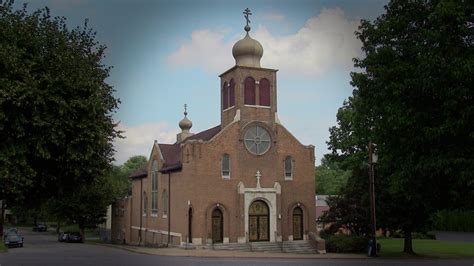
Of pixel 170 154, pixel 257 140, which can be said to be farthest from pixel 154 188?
pixel 257 140

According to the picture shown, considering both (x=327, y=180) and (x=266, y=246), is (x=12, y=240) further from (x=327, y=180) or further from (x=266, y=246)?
(x=327, y=180)

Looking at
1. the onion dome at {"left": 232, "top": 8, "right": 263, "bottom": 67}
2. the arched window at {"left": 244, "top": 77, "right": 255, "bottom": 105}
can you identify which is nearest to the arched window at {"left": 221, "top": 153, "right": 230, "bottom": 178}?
the arched window at {"left": 244, "top": 77, "right": 255, "bottom": 105}

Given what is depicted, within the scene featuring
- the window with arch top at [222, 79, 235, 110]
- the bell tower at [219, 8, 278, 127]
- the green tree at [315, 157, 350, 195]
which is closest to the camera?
the bell tower at [219, 8, 278, 127]

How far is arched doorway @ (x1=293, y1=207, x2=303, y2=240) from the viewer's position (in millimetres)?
43531

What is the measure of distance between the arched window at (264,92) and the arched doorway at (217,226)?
30.1 feet

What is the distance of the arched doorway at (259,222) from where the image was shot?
138ft

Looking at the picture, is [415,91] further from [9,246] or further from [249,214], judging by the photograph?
[9,246]

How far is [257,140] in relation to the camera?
141 feet

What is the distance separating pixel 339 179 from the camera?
98562 millimetres

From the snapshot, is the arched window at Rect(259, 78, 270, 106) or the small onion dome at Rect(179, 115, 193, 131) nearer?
the arched window at Rect(259, 78, 270, 106)

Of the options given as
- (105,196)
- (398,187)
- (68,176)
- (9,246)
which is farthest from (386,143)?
(105,196)

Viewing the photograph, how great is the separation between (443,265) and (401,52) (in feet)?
46.9

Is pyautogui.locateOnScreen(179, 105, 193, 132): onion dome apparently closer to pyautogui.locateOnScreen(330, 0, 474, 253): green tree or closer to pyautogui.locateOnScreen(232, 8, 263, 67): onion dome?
pyautogui.locateOnScreen(232, 8, 263, 67): onion dome

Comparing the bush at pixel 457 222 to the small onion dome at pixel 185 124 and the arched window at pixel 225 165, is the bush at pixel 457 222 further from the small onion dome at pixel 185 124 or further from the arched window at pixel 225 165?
the arched window at pixel 225 165
